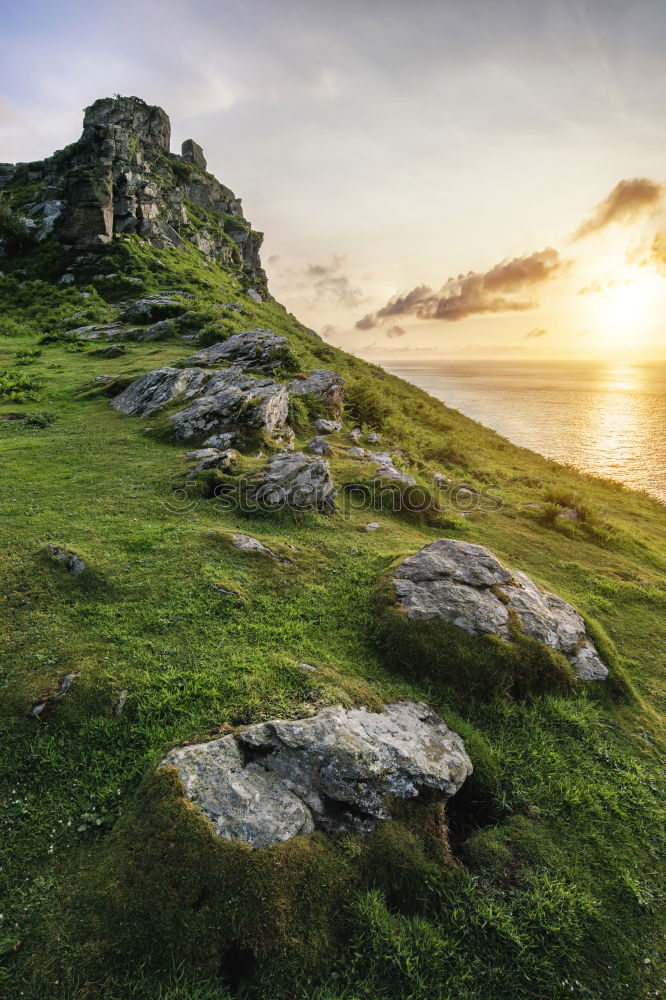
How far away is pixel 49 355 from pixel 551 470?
43.7 m

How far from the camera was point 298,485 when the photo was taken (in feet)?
52.2

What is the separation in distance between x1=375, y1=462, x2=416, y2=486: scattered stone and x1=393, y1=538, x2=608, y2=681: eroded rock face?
7.55 metres

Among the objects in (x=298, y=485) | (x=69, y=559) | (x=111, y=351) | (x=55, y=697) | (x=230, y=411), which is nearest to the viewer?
(x=55, y=697)

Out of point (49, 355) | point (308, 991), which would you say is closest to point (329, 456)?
point (308, 991)

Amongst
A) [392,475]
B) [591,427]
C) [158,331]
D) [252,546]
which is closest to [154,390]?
[392,475]

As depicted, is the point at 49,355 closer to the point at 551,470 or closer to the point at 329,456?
the point at 329,456

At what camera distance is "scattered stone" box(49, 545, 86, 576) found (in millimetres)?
9961

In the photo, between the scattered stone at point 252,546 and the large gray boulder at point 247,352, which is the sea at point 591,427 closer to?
the large gray boulder at point 247,352

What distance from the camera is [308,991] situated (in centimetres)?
469

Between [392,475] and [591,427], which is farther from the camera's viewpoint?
[591,427]

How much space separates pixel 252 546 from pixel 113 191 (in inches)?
2524

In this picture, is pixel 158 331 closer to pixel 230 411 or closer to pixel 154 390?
pixel 154 390

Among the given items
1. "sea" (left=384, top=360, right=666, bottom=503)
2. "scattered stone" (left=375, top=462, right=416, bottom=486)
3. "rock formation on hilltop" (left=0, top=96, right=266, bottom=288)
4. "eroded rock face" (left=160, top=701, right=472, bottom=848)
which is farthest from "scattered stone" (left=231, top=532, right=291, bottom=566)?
"rock formation on hilltop" (left=0, top=96, right=266, bottom=288)

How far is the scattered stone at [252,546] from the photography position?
12094 mm
